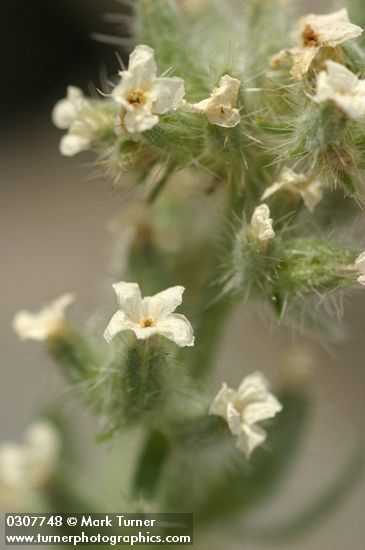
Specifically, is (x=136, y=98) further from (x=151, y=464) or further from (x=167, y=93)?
(x=151, y=464)

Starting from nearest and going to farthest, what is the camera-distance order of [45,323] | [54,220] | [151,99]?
[151,99], [45,323], [54,220]

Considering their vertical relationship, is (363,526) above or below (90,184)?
below

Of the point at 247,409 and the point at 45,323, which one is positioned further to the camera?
the point at 45,323

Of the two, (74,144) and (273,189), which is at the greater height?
(74,144)

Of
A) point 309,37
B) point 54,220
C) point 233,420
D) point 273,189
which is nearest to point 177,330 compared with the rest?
point 233,420

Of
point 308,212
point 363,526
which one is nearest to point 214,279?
point 308,212

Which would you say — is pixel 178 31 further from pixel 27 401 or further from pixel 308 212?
pixel 27 401

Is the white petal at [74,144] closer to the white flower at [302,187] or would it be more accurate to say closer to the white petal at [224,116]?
the white petal at [224,116]
